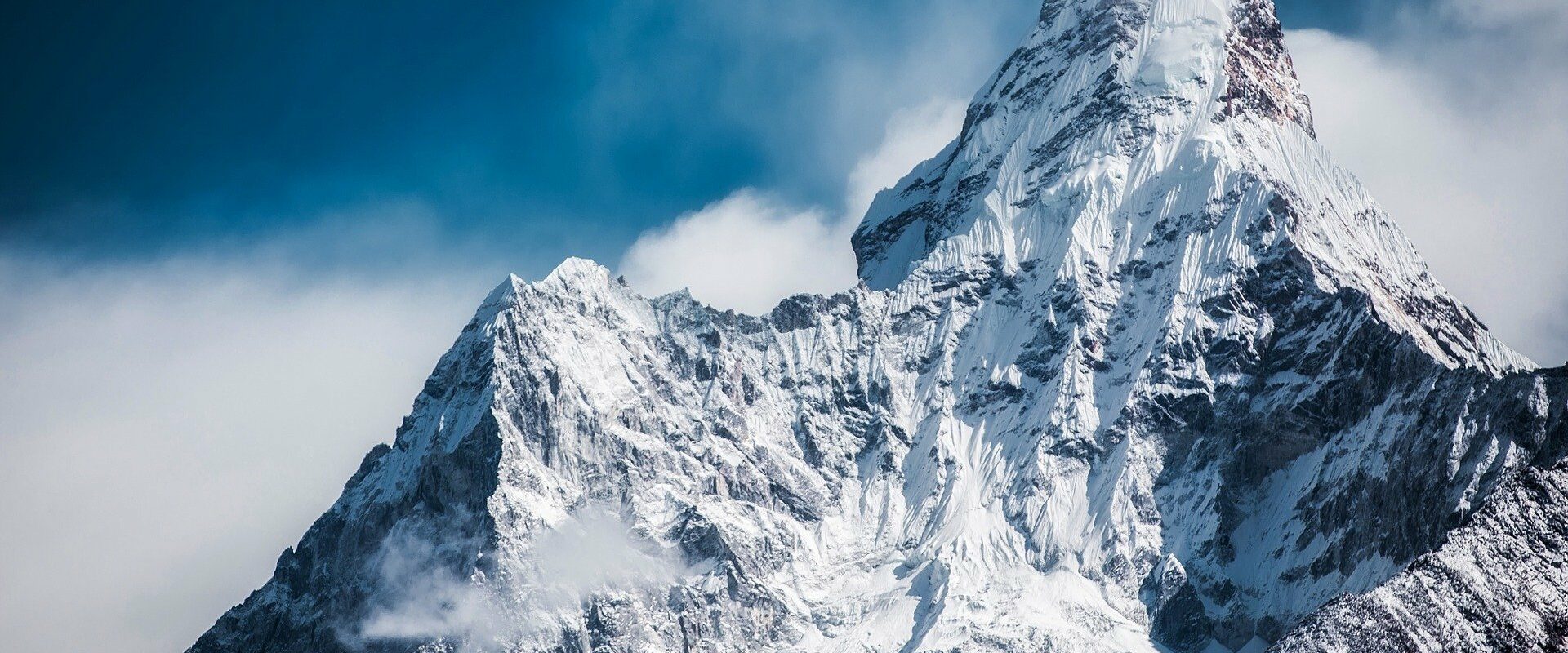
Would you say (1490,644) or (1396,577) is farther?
(1396,577)

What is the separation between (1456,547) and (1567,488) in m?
4.23

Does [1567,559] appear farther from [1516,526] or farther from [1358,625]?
[1358,625]

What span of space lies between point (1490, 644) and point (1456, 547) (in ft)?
12.2

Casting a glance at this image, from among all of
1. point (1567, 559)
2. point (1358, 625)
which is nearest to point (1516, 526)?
point (1567, 559)

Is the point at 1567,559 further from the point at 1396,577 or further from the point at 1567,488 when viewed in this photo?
the point at 1396,577

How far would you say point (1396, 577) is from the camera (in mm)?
80062

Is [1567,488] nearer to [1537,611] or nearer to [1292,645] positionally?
[1537,611]

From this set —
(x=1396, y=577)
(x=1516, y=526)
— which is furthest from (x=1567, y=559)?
(x=1396, y=577)

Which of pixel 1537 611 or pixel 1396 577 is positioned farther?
pixel 1396 577

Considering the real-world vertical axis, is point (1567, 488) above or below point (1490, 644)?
above

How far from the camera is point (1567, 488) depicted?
7469cm

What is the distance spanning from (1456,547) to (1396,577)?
4.27 m

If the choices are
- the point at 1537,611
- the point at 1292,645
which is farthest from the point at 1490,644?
the point at 1292,645

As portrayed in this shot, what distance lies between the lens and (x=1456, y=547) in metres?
76.2
